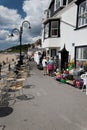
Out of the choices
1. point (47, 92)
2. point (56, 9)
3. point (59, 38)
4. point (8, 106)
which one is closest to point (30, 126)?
point (8, 106)

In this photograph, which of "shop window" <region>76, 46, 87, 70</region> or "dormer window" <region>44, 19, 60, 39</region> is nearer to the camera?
"shop window" <region>76, 46, 87, 70</region>

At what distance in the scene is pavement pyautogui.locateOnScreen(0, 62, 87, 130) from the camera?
266 inches

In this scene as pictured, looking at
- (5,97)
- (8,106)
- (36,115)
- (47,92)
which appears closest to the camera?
(36,115)

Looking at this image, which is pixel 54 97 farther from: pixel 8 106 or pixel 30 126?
pixel 30 126

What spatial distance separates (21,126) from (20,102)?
2989 millimetres

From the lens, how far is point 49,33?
78.8 feet

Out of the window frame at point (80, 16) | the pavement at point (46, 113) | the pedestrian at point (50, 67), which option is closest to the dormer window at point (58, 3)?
the window frame at point (80, 16)

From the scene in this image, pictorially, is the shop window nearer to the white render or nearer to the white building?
the white building

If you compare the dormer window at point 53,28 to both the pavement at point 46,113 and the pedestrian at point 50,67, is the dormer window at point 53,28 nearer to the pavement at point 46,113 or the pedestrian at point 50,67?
the pedestrian at point 50,67

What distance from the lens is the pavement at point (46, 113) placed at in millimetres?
6746

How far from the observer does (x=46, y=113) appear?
8.03 m

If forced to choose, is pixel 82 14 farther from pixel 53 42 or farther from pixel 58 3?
pixel 58 3

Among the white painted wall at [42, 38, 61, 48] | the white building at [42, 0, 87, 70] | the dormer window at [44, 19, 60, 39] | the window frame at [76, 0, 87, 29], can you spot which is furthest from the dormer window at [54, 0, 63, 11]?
the window frame at [76, 0, 87, 29]

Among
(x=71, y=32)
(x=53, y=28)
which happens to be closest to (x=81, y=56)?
(x=71, y=32)
